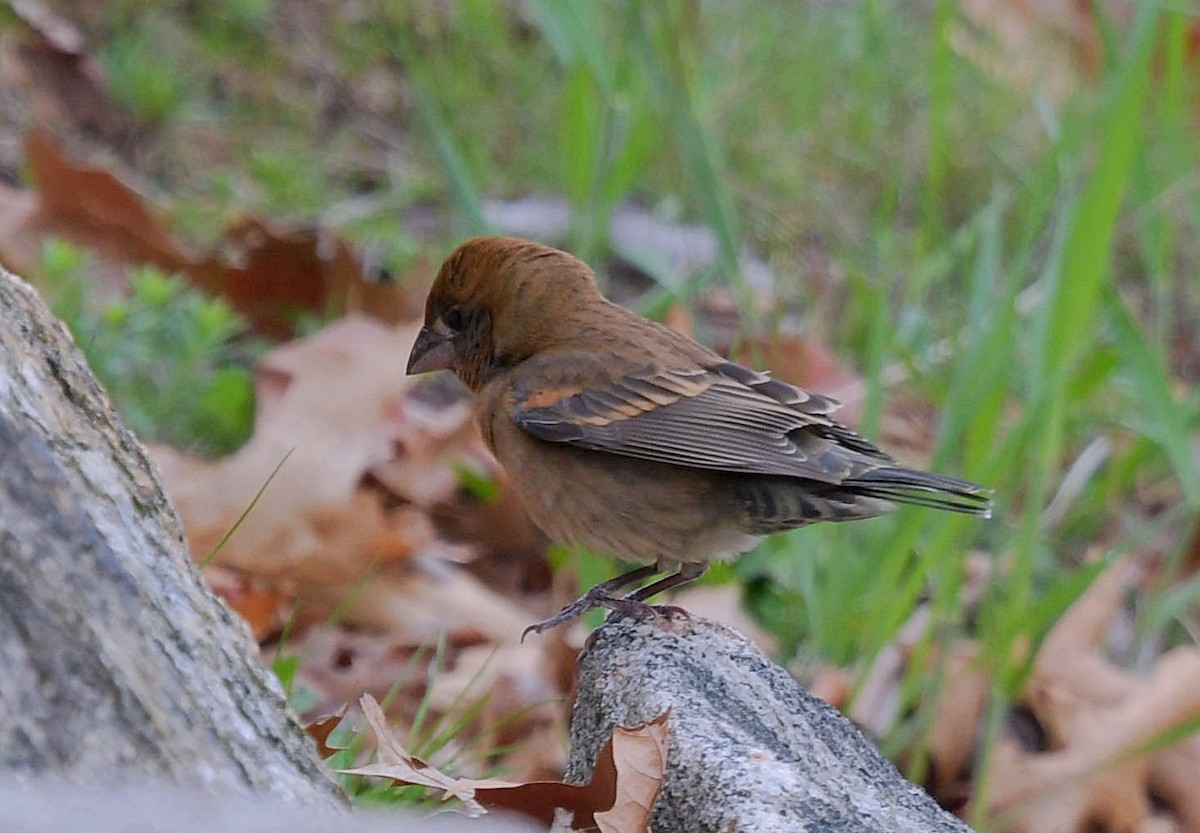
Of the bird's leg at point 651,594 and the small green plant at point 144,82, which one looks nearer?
the bird's leg at point 651,594

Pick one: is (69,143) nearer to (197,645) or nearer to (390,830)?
(197,645)

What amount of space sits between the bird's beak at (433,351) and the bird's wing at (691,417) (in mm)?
271

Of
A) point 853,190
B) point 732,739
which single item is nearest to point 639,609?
point 732,739

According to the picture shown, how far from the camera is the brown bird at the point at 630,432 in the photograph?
391cm

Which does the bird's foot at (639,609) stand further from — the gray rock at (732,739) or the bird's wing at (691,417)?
the bird's wing at (691,417)

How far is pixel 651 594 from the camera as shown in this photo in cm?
402

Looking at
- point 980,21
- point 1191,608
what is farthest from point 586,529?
point 980,21

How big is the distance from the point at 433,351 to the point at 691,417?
2.53ft

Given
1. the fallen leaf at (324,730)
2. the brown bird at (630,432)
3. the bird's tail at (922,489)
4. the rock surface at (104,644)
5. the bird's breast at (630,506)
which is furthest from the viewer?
the bird's breast at (630,506)

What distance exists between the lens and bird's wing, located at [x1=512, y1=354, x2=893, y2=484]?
394 cm

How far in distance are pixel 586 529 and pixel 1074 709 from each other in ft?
5.98

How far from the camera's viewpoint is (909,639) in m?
5.11

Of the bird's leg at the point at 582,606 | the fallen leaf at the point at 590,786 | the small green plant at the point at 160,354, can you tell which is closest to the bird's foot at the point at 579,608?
A: the bird's leg at the point at 582,606

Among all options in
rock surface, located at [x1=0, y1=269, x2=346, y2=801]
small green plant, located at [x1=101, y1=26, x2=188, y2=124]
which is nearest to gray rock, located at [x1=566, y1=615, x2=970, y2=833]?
rock surface, located at [x1=0, y1=269, x2=346, y2=801]
